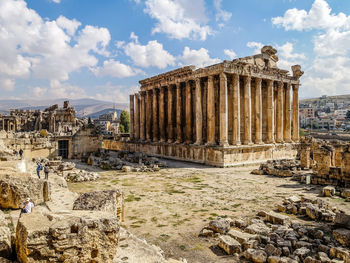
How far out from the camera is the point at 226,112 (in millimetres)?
26094

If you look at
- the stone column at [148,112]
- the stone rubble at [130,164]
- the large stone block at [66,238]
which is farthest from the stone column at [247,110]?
the large stone block at [66,238]

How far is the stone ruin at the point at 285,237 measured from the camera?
7.27 meters

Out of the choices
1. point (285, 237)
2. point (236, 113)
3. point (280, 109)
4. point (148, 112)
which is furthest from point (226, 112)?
point (285, 237)

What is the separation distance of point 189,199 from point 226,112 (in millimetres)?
14104

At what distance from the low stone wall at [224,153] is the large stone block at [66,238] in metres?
20.5

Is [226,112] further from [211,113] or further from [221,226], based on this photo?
[221,226]

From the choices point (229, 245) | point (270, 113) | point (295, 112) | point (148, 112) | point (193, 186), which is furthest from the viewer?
point (148, 112)

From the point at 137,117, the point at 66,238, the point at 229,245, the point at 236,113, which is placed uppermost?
the point at 137,117

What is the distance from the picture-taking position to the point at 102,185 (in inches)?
690

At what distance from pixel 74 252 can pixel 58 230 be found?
0.49 metres

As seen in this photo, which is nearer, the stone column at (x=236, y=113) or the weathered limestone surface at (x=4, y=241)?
the weathered limestone surface at (x=4, y=241)

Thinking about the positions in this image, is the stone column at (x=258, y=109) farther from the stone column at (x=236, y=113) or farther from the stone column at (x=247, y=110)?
the stone column at (x=236, y=113)

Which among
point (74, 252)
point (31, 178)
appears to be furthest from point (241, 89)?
point (74, 252)

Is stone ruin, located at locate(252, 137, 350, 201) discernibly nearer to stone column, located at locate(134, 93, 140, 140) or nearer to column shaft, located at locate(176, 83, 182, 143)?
column shaft, located at locate(176, 83, 182, 143)
